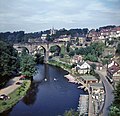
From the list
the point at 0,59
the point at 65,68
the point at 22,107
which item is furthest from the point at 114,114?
the point at 65,68

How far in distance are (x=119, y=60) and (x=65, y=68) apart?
180 inches

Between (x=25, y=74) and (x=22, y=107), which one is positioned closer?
(x=22, y=107)

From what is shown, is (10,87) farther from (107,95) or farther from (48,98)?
(107,95)

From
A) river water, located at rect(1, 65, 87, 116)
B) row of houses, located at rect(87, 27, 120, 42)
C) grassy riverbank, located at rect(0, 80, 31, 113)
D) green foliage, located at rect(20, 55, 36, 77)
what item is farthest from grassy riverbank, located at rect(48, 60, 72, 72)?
row of houses, located at rect(87, 27, 120, 42)

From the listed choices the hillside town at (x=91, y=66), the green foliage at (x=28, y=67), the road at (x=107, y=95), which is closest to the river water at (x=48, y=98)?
the hillside town at (x=91, y=66)

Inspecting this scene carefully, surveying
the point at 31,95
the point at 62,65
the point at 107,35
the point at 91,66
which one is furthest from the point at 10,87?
the point at 107,35

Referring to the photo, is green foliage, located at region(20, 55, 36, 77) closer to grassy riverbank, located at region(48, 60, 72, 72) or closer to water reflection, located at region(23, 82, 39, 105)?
water reflection, located at region(23, 82, 39, 105)

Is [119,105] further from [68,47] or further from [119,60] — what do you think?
[68,47]

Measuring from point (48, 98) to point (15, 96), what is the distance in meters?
1.56

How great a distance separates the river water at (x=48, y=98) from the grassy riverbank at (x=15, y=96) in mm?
181

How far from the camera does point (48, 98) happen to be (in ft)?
42.1

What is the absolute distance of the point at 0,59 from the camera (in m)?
14.9

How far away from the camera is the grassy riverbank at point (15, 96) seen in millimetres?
11048

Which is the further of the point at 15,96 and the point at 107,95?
the point at 15,96
